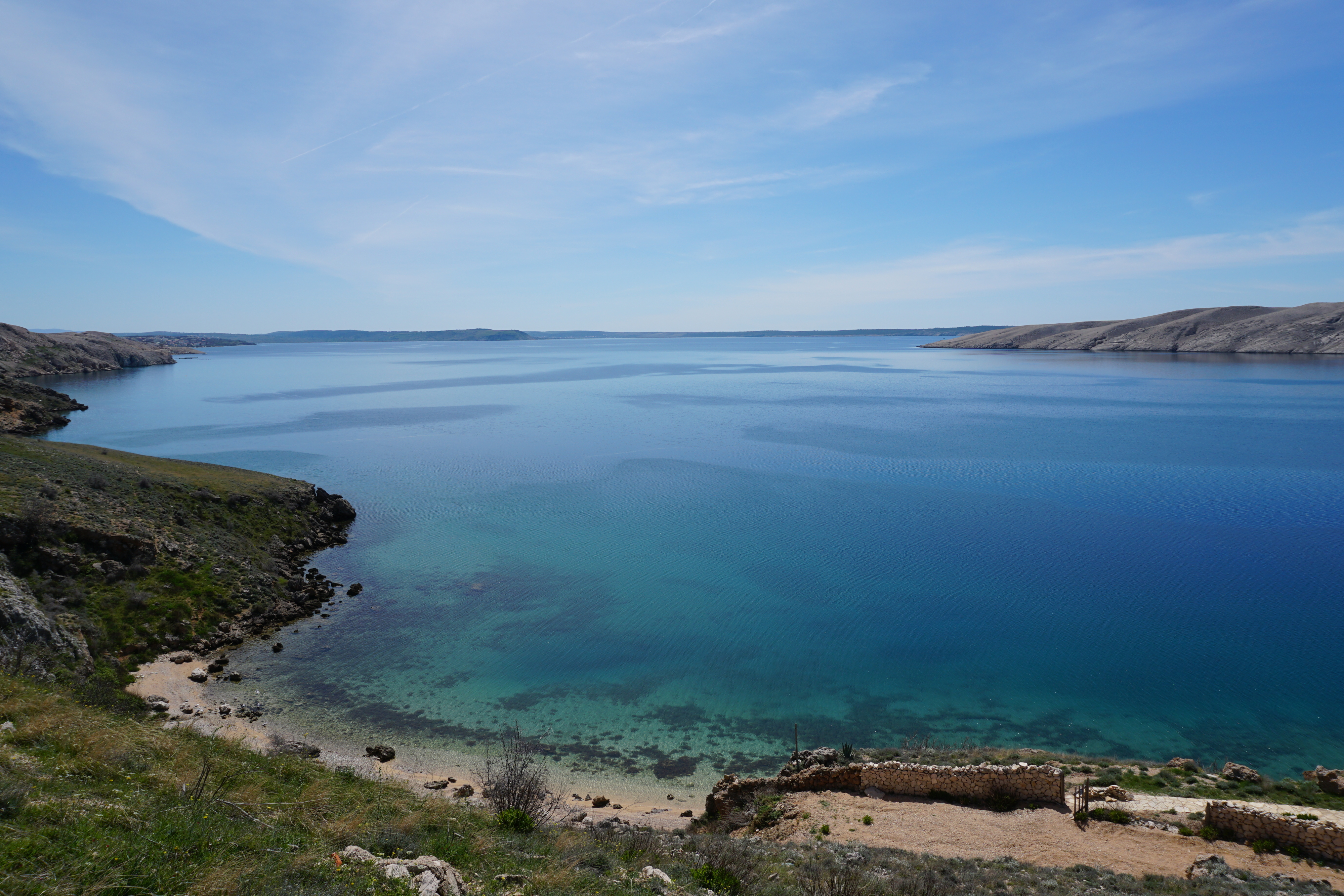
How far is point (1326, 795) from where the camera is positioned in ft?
38.2

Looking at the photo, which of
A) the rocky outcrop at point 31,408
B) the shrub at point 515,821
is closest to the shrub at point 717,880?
the shrub at point 515,821

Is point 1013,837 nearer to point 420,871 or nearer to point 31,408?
point 420,871

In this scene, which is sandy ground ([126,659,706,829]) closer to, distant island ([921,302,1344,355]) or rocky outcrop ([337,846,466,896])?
rocky outcrop ([337,846,466,896])

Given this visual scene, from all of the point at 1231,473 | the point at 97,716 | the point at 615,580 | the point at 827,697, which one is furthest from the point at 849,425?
the point at 97,716

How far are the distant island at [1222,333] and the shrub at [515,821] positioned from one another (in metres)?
154

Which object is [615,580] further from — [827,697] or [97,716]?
[97,716]

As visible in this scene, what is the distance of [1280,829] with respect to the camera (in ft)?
33.3

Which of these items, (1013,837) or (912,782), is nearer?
(1013,837)

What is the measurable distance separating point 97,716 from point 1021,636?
2148 centimetres

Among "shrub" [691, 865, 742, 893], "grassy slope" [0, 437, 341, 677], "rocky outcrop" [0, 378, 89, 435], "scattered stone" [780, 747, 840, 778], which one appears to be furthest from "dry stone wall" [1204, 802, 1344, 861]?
"rocky outcrop" [0, 378, 89, 435]

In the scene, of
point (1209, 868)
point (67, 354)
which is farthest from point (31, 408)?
point (67, 354)

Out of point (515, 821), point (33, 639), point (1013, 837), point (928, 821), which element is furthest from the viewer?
point (33, 639)

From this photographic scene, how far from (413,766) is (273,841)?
29.8 ft

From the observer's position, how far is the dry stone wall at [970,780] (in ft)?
39.3
